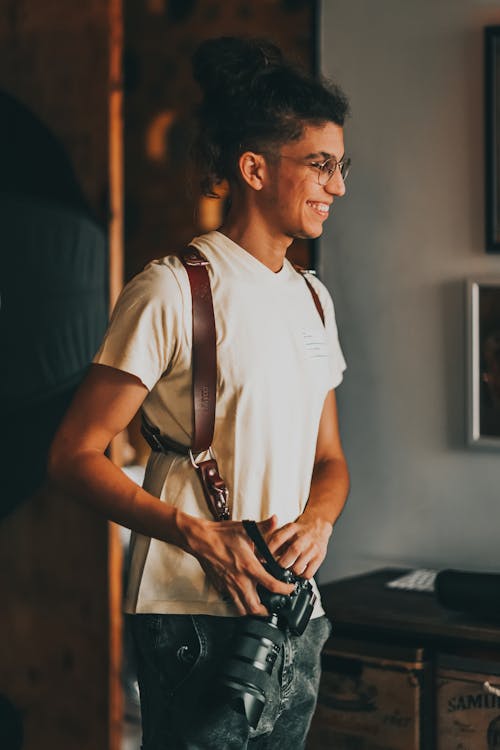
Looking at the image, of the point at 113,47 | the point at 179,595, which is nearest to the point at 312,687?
the point at 179,595

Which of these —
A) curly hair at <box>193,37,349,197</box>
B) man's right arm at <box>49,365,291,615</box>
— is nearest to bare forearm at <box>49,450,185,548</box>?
man's right arm at <box>49,365,291,615</box>

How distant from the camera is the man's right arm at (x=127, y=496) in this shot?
1642mm

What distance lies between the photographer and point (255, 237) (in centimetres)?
185

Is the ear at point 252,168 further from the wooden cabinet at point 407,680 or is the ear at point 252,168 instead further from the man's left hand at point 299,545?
the wooden cabinet at point 407,680

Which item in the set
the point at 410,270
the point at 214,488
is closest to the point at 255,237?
the point at 214,488

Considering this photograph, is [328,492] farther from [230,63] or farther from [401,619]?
[230,63]

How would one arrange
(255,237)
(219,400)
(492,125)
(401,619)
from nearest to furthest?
(219,400), (255,237), (401,619), (492,125)

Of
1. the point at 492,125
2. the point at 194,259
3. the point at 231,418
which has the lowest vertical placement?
the point at 231,418

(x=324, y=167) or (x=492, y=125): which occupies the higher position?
(x=492, y=125)

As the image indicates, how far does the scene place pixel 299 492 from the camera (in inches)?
71.6

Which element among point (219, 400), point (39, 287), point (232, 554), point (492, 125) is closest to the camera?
point (232, 554)

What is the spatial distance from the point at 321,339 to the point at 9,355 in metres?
1.25

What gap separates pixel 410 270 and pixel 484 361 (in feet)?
0.92

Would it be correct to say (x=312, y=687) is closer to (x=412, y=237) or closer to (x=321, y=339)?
(x=321, y=339)
